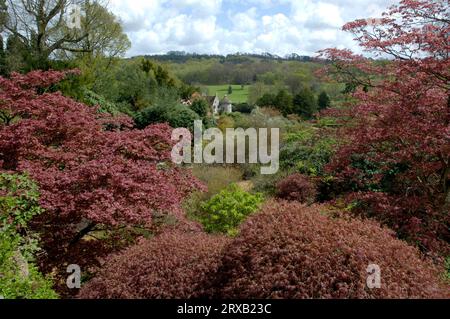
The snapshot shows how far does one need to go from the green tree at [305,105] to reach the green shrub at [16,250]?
26.6m

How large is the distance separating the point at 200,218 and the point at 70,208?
12.5 feet

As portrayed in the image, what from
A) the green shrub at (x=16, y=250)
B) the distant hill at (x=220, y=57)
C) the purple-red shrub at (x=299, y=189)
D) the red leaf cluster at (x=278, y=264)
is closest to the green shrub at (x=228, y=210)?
the purple-red shrub at (x=299, y=189)

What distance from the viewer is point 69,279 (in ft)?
18.7

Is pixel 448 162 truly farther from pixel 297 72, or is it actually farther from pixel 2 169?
pixel 297 72

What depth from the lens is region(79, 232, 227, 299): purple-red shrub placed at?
13.9ft

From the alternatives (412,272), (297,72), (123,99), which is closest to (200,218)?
(412,272)

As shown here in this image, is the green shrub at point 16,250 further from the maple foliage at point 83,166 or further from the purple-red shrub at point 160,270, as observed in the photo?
the purple-red shrub at point 160,270

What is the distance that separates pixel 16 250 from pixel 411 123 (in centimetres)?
526

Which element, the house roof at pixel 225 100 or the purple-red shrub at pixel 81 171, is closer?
the purple-red shrub at pixel 81 171

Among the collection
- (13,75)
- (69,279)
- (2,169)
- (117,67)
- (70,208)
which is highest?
(117,67)

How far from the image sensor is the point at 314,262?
3686 mm

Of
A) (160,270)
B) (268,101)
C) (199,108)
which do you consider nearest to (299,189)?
(160,270)

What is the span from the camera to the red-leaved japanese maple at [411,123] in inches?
231

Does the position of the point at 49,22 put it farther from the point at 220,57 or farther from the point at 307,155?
the point at 220,57
